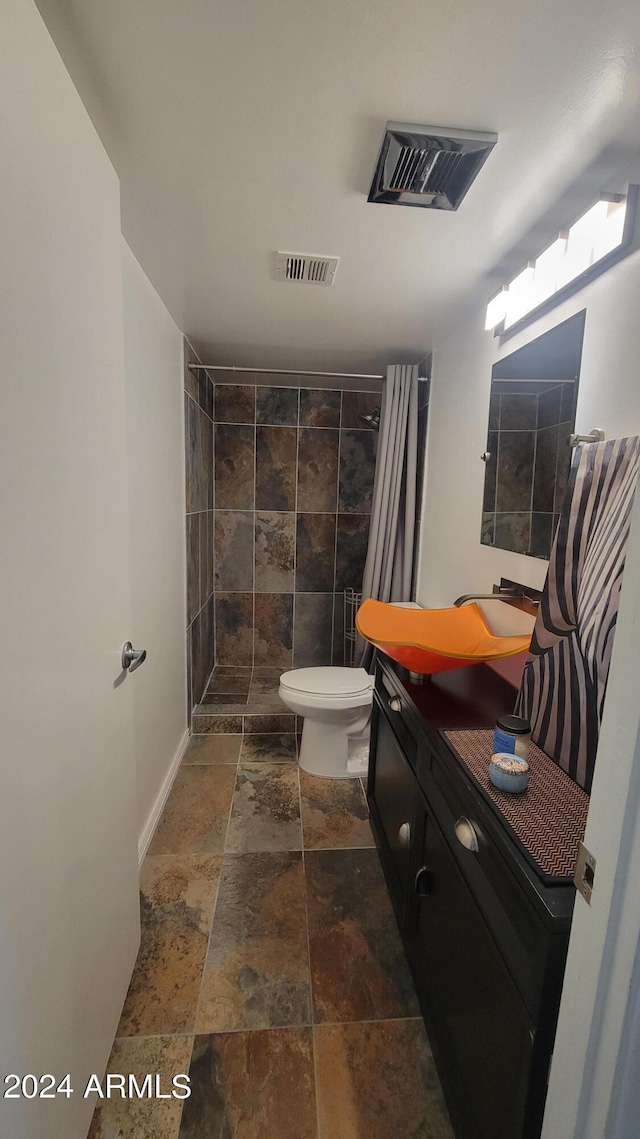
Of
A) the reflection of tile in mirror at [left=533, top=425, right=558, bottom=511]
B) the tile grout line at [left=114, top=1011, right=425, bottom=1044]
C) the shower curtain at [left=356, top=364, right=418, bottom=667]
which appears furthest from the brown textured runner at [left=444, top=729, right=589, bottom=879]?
the shower curtain at [left=356, top=364, right=418, bottom=667]

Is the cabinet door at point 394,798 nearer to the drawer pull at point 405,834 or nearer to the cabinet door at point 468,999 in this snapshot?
the drawer pull at point 405,834

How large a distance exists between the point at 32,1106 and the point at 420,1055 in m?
0.91

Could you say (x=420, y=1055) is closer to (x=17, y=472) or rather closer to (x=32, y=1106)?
(x=32, y=1106)

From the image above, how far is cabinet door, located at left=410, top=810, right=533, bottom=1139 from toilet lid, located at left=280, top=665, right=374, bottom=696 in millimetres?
1021

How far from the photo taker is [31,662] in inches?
27.6

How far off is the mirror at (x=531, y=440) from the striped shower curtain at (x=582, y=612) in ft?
0.70

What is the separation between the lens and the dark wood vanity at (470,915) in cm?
66

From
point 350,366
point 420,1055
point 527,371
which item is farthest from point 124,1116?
point 350,366

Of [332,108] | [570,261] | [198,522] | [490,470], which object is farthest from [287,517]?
[332,108]

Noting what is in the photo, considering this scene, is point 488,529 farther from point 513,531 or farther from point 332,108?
point 332,108

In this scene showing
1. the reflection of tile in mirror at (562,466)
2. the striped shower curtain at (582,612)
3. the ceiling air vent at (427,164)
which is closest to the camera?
the striped shower curtain at (582,612)

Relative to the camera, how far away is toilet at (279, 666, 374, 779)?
2189mm

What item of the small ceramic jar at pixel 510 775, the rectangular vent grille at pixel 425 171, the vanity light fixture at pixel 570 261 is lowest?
the small ceramic jar at pixel 510 775

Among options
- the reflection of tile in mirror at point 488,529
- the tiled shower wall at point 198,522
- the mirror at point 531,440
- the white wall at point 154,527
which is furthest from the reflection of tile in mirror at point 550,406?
the tiled shower wall at point 198,522
